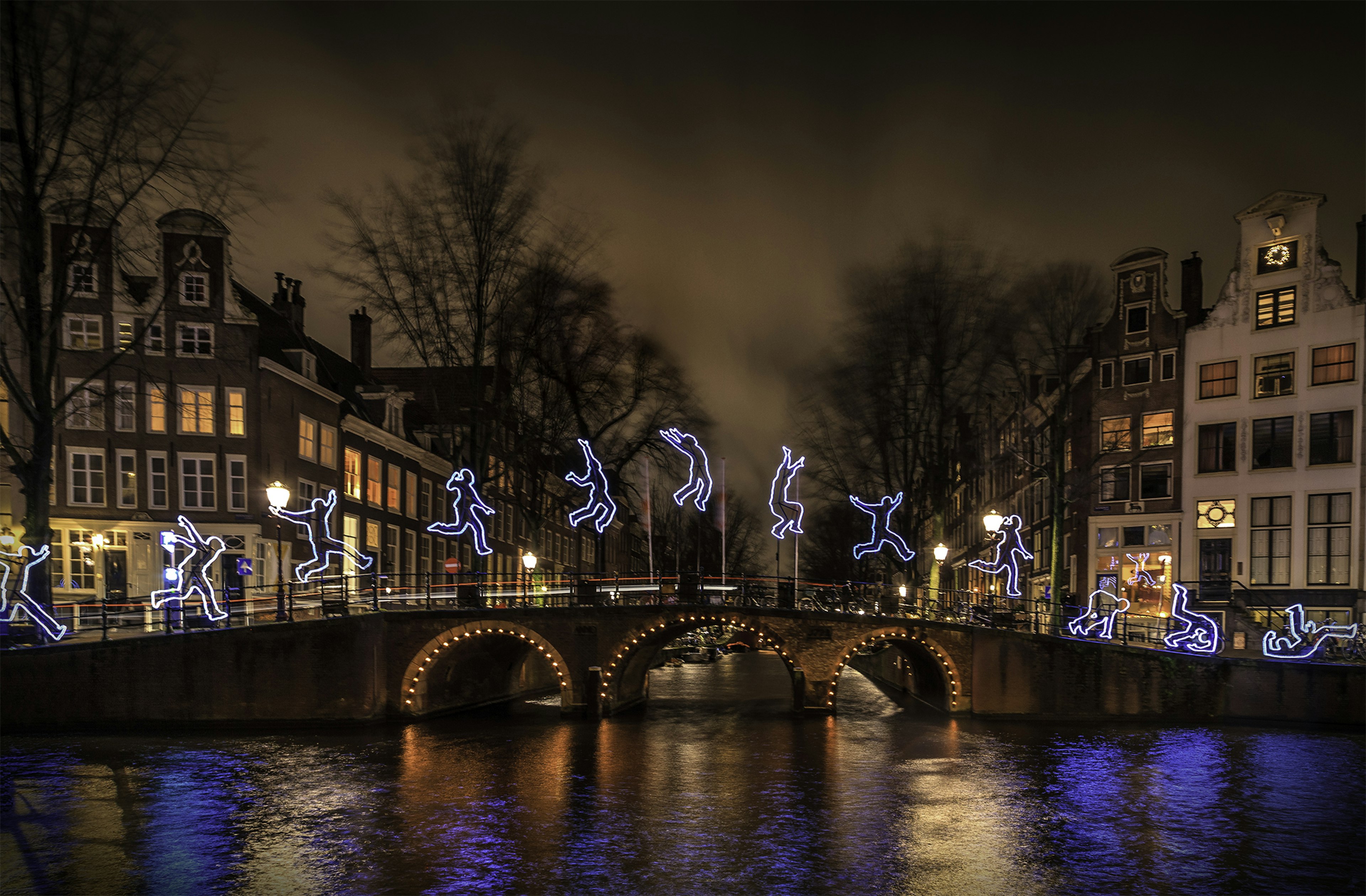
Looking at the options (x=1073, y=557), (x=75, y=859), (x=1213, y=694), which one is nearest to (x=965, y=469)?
(x=1073, y=557)

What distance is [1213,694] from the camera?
107 feet

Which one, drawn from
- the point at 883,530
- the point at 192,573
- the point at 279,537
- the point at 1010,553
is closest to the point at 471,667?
the point at 279,537

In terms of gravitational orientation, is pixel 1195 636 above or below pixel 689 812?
above

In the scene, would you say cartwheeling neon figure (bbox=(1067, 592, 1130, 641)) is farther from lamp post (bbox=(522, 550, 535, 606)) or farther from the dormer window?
the dormer window

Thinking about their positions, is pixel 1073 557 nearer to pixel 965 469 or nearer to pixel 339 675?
pixel 965 469

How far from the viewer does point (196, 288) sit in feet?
138

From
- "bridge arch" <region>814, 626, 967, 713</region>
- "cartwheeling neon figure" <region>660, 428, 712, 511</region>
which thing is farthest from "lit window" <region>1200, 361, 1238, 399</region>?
"cartwheeling neon figure" <region>660, 428, 712, 511</region>

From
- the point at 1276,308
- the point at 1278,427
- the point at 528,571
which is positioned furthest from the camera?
the point at 528,571

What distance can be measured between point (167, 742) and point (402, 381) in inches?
1585

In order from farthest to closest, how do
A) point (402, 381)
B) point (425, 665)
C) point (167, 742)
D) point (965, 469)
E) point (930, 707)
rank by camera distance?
1. point (402, 381)
2. point (965, 469)
3. point (930, 707)
4. point (425, 665)
5. point (167, 742)

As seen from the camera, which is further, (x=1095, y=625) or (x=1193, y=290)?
(x=1193, y=290)

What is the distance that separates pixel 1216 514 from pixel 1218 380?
17.9 feet

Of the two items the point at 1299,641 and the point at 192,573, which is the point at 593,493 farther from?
the point at 1299,641

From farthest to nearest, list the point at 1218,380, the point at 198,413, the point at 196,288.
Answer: the point at 1218,380, the point at 196,288, the point at 198,413
